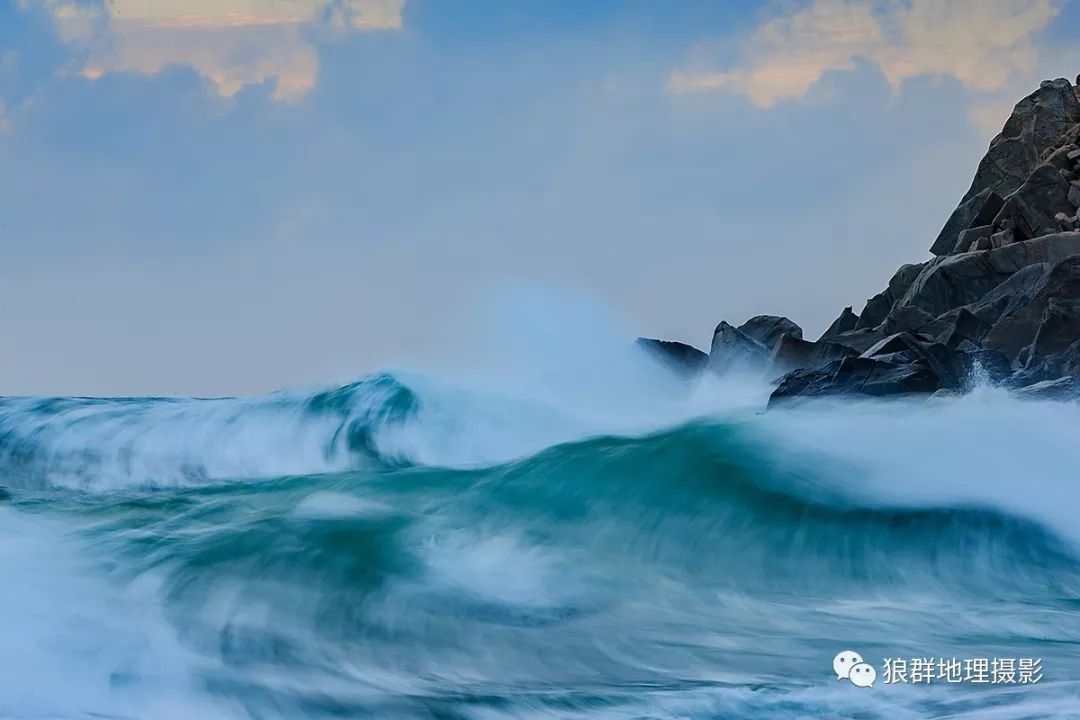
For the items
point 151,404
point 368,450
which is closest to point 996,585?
point 368,450

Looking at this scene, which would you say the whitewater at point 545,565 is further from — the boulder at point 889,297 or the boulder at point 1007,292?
the boulder at point 889,297

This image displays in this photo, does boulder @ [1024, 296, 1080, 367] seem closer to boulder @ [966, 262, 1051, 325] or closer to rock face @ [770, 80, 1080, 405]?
rock face @ [770, 80, 1080, 405]

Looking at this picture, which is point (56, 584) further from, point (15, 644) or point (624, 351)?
point (624, 351)

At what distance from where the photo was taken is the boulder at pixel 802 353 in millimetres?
18906

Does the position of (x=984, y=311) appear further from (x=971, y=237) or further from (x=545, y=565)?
(x=545, y=565)

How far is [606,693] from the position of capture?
6523 millimetres

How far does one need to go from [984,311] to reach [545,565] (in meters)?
11.7

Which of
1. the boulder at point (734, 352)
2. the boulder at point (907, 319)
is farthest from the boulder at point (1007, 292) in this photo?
the boulder at point (734, 352)

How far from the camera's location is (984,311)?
1861 centimetres

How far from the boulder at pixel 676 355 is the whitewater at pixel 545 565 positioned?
27.8ft

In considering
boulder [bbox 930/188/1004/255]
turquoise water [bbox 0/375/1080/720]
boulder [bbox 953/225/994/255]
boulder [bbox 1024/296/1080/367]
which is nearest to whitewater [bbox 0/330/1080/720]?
turquoise water [bbox 0/375/1080/720]

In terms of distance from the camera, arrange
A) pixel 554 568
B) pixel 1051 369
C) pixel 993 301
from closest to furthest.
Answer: pixel 554 568
pixel 1051 369
pixel 993 301

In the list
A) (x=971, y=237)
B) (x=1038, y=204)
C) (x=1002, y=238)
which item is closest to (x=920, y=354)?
(x=1002, y=238)

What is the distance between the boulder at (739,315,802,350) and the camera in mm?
22422
